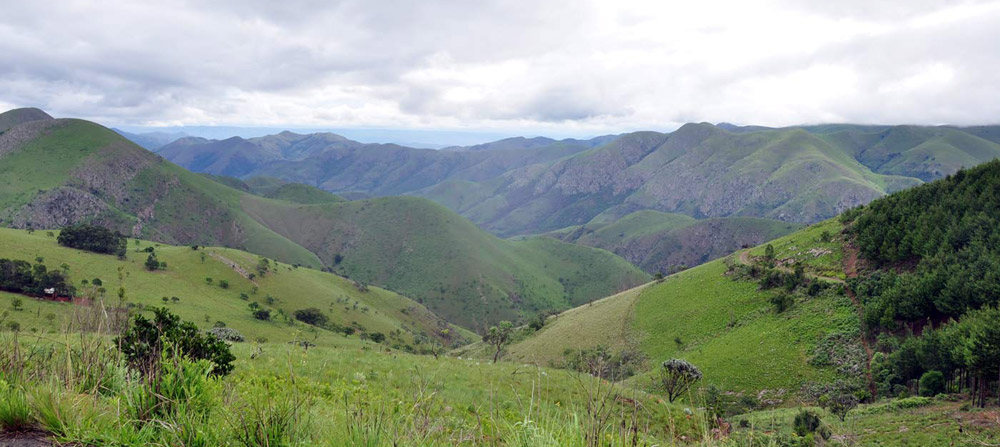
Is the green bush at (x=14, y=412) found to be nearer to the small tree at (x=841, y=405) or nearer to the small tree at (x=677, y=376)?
the small tree at (x=677, y=376)

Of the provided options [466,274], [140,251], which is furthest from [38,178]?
[466,274]

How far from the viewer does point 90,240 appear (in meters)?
93.5

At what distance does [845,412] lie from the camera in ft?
96.1

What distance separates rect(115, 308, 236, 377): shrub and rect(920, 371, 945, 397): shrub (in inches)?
1846

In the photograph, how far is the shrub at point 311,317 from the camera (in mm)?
93750

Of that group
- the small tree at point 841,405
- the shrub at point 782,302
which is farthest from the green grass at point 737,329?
the small tree at point 841,405

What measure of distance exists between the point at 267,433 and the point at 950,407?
132 ft

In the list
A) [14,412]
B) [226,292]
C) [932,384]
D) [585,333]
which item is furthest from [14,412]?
[226,292]

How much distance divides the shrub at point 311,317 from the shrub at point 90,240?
39.6 m

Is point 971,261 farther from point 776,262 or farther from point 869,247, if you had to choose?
point 776,262

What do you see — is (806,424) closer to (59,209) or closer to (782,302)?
(782,302)

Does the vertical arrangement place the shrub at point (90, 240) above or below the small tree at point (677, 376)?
above

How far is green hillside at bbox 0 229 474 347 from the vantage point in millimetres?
72625

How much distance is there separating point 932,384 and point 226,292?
109689mm
